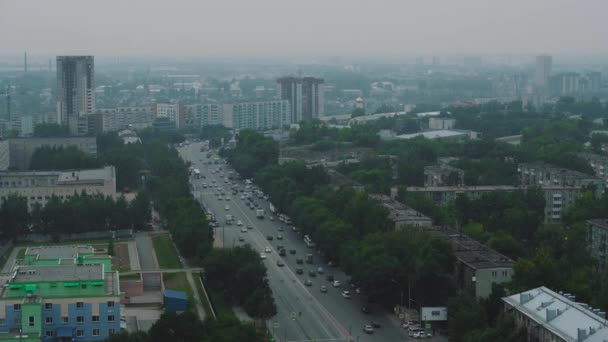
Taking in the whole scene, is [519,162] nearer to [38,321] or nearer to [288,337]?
[288,337]

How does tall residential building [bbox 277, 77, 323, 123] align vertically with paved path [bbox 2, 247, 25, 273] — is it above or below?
above

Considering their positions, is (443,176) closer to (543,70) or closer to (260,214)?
(260,214)

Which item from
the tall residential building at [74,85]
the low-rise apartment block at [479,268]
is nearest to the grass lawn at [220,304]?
the low-rise apartment block at [479,268]

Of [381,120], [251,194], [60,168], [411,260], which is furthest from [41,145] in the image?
[411,260]

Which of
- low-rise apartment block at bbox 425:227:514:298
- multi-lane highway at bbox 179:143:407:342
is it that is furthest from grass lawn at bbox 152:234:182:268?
low-rise apartment block at bbox 425:227:514:298

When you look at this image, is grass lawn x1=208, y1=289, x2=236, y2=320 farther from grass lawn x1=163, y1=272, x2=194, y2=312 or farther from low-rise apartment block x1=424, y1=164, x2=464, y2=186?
low-rise apartment block x1=424, y1=164, x2=464, y2=186

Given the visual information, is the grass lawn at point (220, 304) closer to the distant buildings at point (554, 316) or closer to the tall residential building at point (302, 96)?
the distant buildings at point (554, 316)
